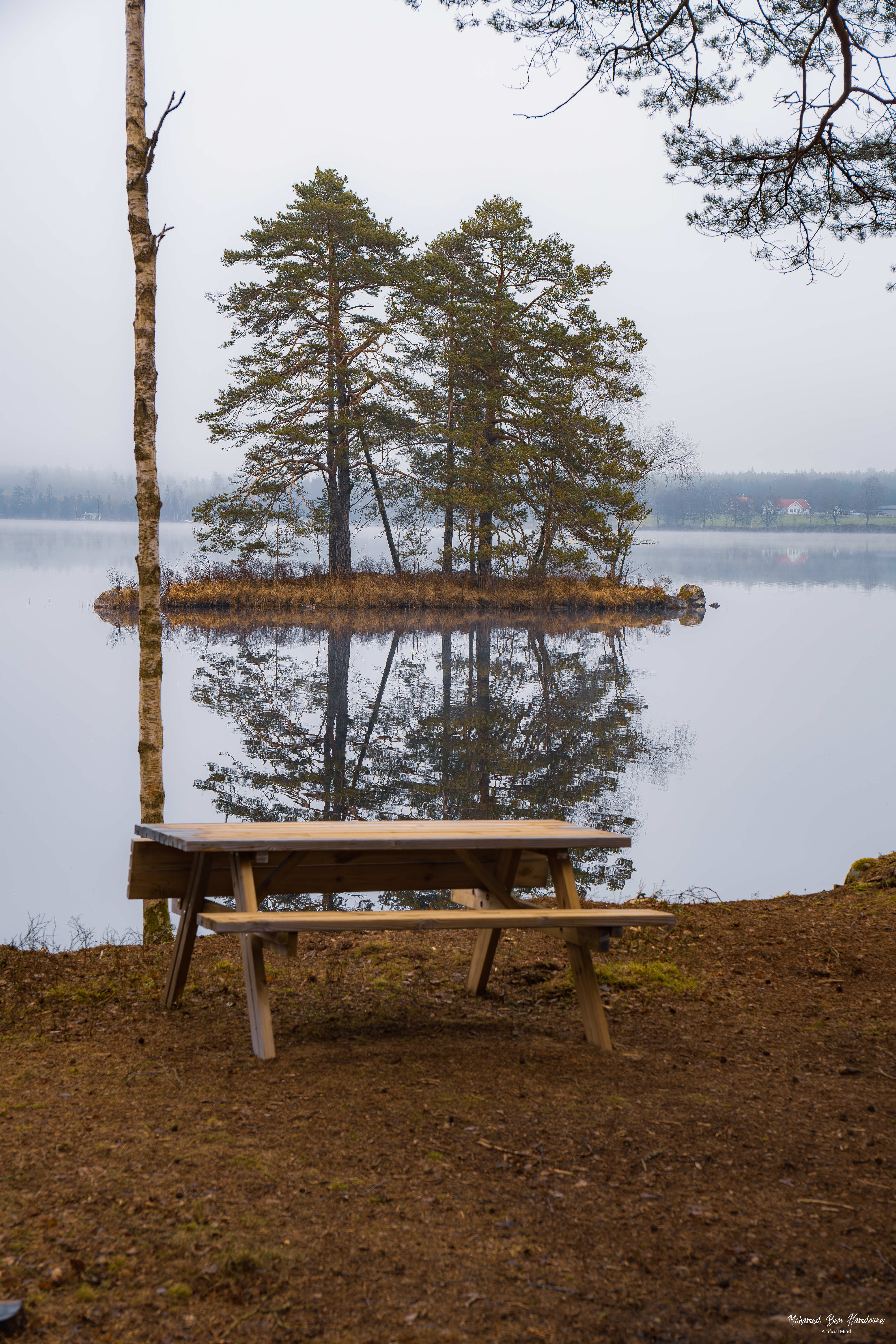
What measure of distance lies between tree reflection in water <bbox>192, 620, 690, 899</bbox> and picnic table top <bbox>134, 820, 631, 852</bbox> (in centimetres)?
323

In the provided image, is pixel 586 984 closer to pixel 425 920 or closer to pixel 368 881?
pixel 425 920

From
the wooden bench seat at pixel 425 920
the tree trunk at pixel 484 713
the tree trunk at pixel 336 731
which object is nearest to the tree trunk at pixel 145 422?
the tree trunk at pixel 336 731

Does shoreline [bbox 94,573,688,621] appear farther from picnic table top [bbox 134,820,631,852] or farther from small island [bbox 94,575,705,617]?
picnic table top [bbox 134,820,631,852]

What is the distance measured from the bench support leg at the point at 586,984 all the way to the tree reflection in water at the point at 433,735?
3094mm

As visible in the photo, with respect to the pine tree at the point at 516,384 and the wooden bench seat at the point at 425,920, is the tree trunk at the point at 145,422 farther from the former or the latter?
the pine tree at the point at 516,384

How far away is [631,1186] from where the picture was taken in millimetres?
2594

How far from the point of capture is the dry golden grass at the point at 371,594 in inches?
1113

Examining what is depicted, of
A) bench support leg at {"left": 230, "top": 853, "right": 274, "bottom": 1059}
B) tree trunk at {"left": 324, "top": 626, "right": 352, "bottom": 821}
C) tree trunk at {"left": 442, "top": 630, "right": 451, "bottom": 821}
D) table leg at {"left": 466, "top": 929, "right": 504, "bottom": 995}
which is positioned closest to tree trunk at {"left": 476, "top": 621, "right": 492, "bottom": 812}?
tree trunk at {"left": 442, "top": 630, "right": 451, "bottom": 821}

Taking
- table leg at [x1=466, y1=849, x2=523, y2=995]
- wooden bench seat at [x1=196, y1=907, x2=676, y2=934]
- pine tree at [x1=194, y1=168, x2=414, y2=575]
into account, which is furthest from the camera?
pine tree at [x1=194, y1=168, x2=414, y2=575]

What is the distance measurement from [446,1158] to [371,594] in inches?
1065

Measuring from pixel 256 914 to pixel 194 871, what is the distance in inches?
25.6

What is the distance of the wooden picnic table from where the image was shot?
3311mm

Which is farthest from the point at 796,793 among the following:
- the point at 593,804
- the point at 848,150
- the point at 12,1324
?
the point at 12,1324

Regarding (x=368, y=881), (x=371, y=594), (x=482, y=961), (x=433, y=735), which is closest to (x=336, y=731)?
(x=433, y=735)
